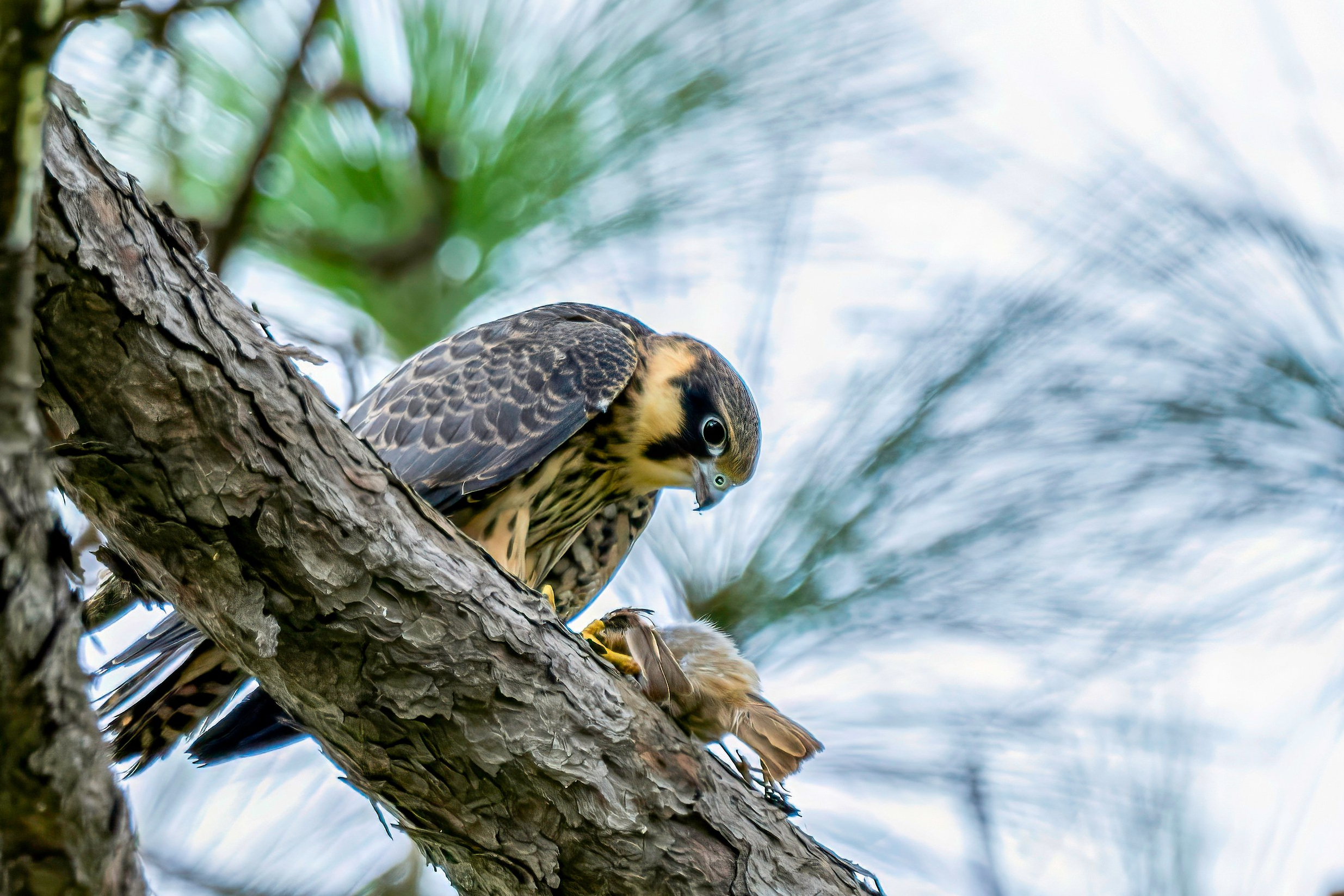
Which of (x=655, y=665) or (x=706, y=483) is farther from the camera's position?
(x=706, y=483)

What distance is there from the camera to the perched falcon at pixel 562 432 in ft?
9.44

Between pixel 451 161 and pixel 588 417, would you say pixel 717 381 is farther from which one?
pixel 451 161

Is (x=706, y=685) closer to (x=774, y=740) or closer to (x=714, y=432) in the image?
(x=774, y=740)

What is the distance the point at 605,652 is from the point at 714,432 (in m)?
1.01

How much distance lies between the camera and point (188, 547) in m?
1.70

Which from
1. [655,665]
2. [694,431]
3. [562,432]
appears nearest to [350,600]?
[655,665]

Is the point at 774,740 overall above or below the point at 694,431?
below

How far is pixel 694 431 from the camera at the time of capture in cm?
315

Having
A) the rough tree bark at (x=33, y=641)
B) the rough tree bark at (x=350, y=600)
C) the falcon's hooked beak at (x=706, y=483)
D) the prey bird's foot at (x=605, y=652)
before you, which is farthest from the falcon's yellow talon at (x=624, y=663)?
the rough tree bark at (x=33, y=641)

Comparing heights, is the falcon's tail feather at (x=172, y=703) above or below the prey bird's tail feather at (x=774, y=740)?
below

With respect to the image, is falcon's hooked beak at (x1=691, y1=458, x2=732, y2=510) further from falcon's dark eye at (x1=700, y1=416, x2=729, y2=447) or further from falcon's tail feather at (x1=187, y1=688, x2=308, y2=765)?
falcon's tail feather at (x1=187, y1=688, x2=308, y2=765)

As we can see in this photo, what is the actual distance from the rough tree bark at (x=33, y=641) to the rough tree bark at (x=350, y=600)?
780 millimetres

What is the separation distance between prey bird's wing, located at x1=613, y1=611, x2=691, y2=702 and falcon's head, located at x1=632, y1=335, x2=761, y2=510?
40.0 inches

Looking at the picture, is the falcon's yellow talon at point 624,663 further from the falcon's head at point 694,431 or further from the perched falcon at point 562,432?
the falcon's head at point 694,431
